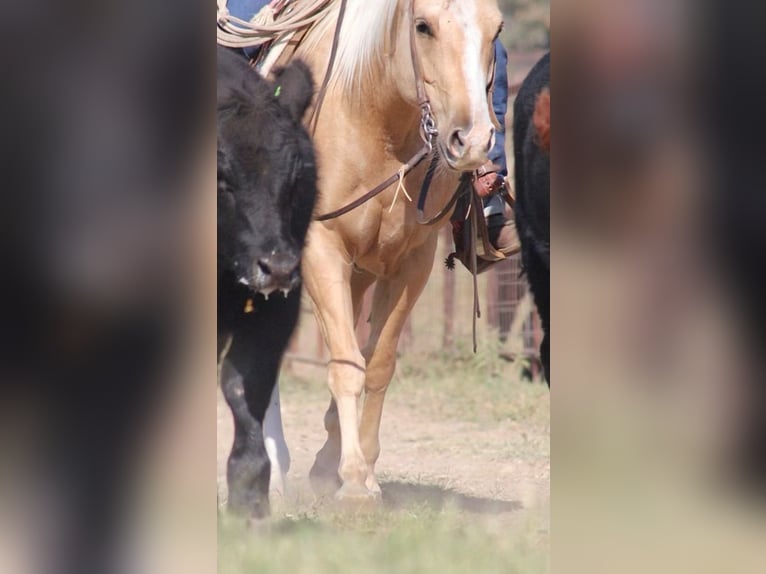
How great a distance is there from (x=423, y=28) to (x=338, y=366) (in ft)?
3.83

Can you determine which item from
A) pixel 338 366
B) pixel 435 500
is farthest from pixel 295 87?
pixel 435 500

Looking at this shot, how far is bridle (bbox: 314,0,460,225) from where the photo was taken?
13.6ft

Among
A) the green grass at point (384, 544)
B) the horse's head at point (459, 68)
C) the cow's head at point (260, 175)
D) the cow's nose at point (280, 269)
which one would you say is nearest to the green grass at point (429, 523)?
the green grass at point (384, 544)

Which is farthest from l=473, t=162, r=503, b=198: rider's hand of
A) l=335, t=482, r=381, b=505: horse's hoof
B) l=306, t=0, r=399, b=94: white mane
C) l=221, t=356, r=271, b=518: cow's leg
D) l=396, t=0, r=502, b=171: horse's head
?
l=335, t=482, r=381, b=505: horse's hoof

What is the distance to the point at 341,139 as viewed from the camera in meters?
4.40

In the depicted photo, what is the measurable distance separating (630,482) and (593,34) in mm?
1308

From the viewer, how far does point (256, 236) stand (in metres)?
4.15

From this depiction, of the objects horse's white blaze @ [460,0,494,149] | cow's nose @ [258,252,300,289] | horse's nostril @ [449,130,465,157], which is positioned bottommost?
cow's nose @ [258,252,300,289]

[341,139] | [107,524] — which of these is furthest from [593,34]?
[107,524]

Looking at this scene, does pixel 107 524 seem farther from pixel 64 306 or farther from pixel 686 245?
Result: pixel 686 245

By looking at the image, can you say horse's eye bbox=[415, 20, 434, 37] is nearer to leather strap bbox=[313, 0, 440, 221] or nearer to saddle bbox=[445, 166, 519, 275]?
leather strap bbox=[313, 0, 440, 221]

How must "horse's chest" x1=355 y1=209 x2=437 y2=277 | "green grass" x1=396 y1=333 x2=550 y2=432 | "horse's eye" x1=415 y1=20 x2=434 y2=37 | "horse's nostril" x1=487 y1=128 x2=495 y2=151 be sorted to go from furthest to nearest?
"horse's chest" x1=355 y1=209 x2=437 y2=277, "green grass" x1=396 y1=333 x2=550 y2=432, "horse's eye" x1=415 y1=20 x2=434 y2=37, "horse's nostril" x1=487 y1=128 x2=495 y2=151

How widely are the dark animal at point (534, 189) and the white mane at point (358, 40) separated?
509mm

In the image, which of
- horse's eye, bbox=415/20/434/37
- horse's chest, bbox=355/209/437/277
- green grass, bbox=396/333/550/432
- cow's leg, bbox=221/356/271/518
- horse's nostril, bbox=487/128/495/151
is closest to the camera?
horse's nostril, bbox=487/128/495/151
